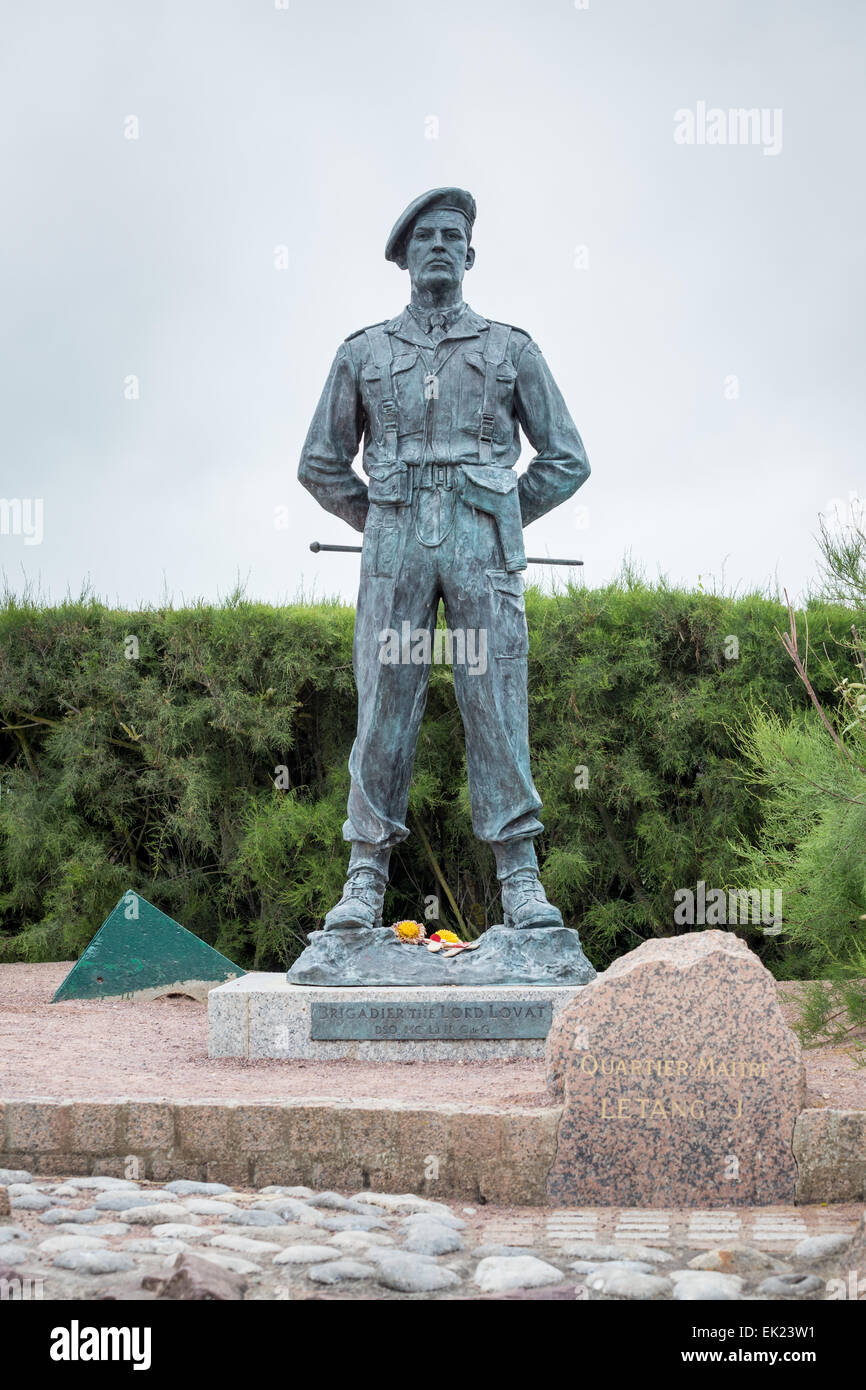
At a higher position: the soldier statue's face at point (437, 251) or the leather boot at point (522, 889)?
the soldier statue's face at point (437, 251)

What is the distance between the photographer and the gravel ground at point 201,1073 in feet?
14.3

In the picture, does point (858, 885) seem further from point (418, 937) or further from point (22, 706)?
point (22, 706)

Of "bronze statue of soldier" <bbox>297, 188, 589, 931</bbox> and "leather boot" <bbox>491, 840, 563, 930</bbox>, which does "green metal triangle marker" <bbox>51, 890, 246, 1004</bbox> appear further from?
"leather boot" <bbox>491, 840, 563, 930</bbox>

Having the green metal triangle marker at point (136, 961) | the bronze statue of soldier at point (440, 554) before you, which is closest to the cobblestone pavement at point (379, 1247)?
the bronze statue of soldier at point (440, 554)

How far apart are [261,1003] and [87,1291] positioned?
2.66m

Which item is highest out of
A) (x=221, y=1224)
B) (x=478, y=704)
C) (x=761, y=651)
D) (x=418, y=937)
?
(x=761, y=651)

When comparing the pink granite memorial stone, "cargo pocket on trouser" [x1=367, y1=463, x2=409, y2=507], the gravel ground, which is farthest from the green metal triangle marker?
the pink granite memorial stone

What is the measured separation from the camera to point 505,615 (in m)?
5.77

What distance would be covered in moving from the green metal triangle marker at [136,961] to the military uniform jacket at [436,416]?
2526 mm

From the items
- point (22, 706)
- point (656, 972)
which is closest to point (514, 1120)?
point (656, 972)

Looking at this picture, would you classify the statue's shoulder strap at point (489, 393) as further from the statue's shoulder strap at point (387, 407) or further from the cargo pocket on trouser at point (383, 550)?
the cargo pocket on trouser at point (383, 550)

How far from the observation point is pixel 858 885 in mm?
5645

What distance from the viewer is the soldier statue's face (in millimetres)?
5766

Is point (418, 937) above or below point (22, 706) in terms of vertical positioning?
below
